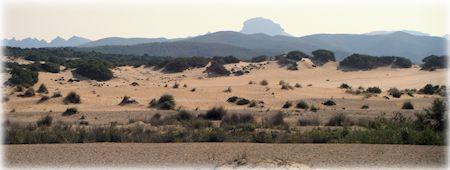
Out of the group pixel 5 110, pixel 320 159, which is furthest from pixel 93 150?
pixel 5 110

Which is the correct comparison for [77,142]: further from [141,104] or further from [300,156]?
[141,104]

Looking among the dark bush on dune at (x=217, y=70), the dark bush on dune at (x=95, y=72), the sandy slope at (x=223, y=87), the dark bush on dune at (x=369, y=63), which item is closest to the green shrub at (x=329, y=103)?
the sandy slope at (x=223, y=87)

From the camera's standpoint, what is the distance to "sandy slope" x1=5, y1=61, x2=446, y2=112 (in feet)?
109

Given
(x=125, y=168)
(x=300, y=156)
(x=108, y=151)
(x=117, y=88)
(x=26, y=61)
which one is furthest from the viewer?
(x=26, y=61)

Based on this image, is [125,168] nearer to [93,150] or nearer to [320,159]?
[93,150]

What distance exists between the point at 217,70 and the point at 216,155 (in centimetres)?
4338

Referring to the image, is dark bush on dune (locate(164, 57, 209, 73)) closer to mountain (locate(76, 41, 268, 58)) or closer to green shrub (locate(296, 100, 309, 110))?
green shrub (locate(296, 100, 309, 110))

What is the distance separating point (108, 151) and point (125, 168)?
2004mm

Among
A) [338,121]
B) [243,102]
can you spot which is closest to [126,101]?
[243,102]

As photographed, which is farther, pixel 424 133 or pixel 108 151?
pixel 424 133

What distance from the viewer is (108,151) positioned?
522 inches

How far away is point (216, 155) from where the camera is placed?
1261 cm

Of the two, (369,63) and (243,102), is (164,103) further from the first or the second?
(369,63)

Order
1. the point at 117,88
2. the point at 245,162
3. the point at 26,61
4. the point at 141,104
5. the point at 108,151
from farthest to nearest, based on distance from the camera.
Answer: the point at 26,61, the point at 117,88, the point at 141,104, the point at 108,151, the point at 245,162
